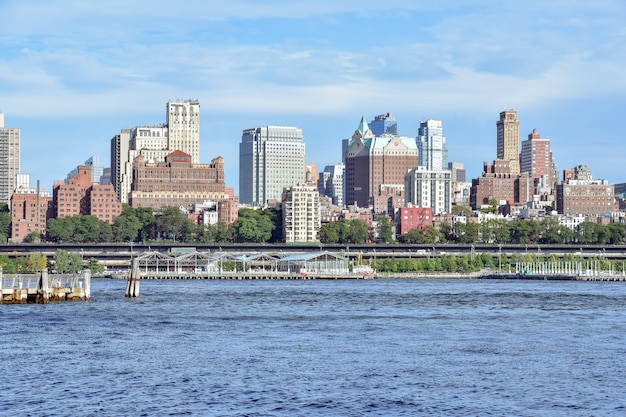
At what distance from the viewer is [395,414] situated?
4638cm

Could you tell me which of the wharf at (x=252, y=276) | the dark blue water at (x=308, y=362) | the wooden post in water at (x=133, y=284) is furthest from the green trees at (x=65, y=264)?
the dark blue water at (x=308, y=362)

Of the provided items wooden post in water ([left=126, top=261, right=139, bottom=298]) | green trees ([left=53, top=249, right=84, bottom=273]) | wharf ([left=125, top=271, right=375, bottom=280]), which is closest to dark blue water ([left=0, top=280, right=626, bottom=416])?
wooden post in water ([left=126, top=261, right=139, bottom=298])

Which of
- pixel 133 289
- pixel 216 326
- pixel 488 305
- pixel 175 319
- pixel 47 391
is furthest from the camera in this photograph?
pixel 133 289

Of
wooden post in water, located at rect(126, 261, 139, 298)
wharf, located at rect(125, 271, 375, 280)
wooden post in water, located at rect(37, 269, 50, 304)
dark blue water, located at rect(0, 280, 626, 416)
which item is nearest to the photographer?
dark blue water, located at rect(0, 280, 626, 416)

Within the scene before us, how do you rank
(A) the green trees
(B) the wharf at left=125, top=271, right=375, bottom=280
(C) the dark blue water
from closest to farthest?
1. (C) the dark blue water
2. (A) the green trees
3. (B) the wharf at left=125, top=271, right=375, bottom=280

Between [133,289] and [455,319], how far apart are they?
36800 millimetres

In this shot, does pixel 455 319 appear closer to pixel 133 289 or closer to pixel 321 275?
pixel 133 289

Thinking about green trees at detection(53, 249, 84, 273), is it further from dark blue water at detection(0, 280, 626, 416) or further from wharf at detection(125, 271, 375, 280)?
dark blue water at detection(0, 280, 626, 416)

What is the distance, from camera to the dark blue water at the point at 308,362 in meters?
48.2

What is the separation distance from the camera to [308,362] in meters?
59.5

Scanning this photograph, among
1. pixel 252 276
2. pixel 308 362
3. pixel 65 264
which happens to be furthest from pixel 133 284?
pixel 252 276

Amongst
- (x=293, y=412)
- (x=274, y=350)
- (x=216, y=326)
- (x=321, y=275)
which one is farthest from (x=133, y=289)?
(x=321, y=275)

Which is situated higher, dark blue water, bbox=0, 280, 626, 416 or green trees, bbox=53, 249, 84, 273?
green trees, bbox=53, 249, 84, 273

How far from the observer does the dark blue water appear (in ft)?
158
